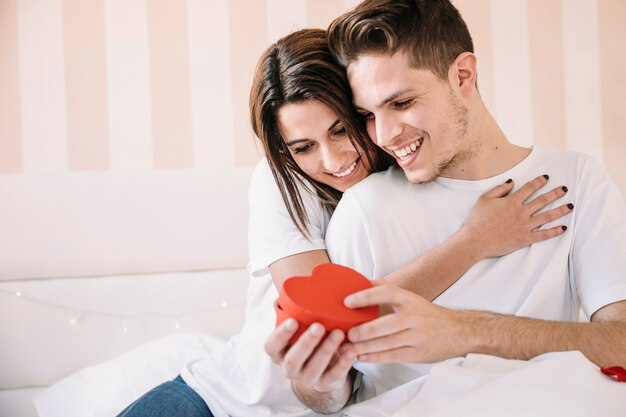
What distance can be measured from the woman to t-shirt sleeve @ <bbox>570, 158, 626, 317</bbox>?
0.20 feet

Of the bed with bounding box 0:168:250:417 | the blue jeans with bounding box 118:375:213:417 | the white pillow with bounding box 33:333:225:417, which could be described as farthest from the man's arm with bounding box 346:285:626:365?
the bed with bounding box 0:168:250:417

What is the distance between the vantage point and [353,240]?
1370mm

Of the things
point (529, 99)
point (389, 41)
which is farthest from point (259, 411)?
point (529, 99)

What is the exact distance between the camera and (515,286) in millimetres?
1338

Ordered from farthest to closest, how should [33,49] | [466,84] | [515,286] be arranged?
1. [33,49]
2. [466,84]
3. [515,286]

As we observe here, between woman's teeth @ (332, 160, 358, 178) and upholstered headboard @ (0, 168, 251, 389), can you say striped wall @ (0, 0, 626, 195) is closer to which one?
upholstered headboard @ (0, 168, 251, 389)

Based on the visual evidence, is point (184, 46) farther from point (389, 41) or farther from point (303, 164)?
point (389, 41)

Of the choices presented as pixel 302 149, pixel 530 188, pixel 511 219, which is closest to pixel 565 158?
pixel 530 188

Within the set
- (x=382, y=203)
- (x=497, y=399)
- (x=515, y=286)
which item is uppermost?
(x=382, y=203)

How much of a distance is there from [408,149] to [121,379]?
42.2 inches

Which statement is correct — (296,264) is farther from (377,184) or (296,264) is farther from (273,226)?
(377,184)

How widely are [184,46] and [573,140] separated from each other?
1508 millimetres

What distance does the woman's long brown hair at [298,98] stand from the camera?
56.2 inches

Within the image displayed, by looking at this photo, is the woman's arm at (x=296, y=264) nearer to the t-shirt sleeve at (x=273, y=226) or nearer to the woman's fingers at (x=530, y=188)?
the t-shirt sleeve at (x=273, y=226)
